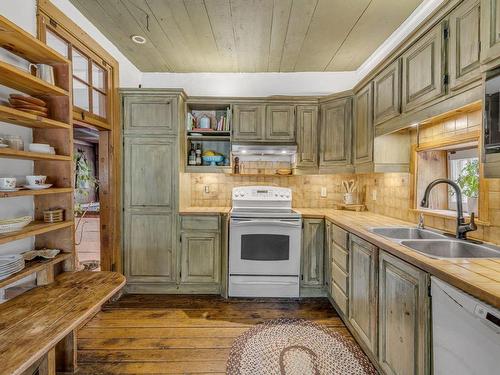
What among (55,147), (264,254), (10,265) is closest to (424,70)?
(264,254)

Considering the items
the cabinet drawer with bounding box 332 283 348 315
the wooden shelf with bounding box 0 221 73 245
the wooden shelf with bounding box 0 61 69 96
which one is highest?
the wooden shelf with bounding box 0 61 69 96

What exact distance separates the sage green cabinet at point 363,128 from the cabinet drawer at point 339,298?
1.22 metres

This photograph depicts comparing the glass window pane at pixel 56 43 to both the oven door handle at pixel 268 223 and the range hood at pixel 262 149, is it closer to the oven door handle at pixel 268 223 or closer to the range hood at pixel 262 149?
the range hood at pixel 262 149

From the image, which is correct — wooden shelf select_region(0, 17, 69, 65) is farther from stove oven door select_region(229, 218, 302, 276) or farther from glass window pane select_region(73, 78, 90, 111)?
stove oven door select_region(229, 218, 302, 276)

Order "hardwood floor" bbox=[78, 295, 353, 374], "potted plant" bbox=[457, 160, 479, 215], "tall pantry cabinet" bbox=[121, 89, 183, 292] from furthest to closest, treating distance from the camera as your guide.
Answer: "tall pantry cabinet" bbox=[121, 89, 183, 292]
"hardwood floor" bbox=[78, 295, 353, 374]
"potted plant" bbox=[457, 160, 479, 215]

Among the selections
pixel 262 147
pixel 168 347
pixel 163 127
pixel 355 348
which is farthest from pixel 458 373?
pixel 163 127

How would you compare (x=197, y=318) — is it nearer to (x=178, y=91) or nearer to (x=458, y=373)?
(x=458, y=373)

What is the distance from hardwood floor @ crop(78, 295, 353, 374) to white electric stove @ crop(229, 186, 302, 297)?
14 cm

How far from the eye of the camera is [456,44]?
139 cm

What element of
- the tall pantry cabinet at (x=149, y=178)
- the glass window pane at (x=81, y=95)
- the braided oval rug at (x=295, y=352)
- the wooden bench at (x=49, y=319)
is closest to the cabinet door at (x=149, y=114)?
the tall pantry cabinet at (x=149, y=178)

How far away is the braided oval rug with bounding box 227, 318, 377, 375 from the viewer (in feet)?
5.80

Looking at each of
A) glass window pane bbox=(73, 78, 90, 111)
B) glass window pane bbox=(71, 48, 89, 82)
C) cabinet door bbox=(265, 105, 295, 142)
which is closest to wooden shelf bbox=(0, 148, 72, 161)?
glass window pane bbox=(73, 78, 90, 111)

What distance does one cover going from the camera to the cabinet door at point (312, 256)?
9.30 feet

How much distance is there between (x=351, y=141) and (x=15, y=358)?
3.01 m
